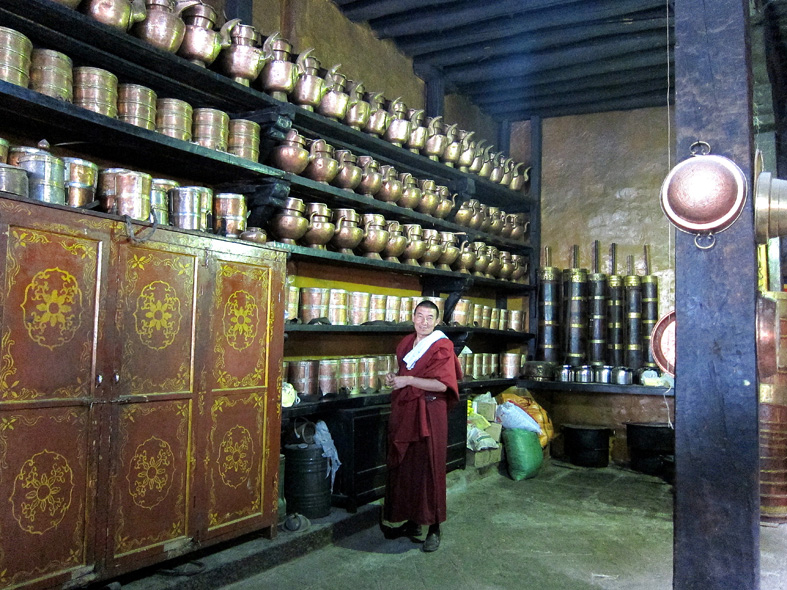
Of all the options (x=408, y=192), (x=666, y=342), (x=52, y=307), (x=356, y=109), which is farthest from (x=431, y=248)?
(x=52, y=307)

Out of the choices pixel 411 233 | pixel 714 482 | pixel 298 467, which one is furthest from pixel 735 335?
pixel 411 233

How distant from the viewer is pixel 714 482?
2303 mm

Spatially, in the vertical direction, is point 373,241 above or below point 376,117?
below

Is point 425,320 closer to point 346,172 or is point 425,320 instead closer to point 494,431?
point 346,172

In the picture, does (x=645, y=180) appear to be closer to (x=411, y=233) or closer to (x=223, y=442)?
(x=411, y=233)

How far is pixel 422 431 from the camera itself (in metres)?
3.88

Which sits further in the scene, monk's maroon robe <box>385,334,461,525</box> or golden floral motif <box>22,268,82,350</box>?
monk's maroon robe <box>385,334,461,525</box>

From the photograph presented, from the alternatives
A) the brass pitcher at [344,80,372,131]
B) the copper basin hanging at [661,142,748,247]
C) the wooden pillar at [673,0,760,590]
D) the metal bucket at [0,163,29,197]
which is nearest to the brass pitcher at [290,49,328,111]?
the brass pitcher at [344,80,372,131]

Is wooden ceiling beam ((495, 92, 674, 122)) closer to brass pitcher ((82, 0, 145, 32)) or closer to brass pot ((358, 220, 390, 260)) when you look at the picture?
brass pot ((358, 220, 390, 260))

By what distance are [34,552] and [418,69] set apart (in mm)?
5513

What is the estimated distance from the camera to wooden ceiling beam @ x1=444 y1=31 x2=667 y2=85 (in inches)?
229

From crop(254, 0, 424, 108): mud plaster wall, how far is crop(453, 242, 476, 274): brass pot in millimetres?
1608

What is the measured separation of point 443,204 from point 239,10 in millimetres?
2459

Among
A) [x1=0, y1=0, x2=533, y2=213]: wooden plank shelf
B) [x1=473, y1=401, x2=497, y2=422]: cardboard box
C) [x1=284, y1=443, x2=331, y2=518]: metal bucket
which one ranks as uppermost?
[x1=0, y1=0, x2=533, y2=213]: wooden plank shelf
